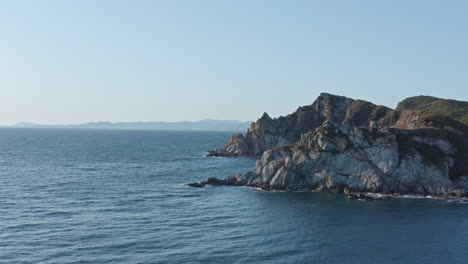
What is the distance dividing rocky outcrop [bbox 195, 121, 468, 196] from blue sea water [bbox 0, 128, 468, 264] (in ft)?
21.9

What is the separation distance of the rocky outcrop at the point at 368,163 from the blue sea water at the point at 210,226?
667cm

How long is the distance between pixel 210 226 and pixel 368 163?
47.9 meters

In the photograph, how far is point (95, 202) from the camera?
272ft

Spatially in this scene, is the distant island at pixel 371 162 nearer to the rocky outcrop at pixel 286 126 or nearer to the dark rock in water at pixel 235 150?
the rocky outcrop at pixel 286 126

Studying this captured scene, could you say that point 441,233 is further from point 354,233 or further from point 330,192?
point 330,192

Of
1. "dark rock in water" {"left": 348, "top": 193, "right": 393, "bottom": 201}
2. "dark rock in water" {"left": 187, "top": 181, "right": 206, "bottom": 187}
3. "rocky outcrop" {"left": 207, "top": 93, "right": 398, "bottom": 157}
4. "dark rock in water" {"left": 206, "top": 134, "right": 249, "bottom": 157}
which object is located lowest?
"dark rock in water" {"left": 187, "top": 181, "right": 206, "bottom": 187}

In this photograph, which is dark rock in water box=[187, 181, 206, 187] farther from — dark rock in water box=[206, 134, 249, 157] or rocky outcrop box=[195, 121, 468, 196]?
dark rock in water box=[206, 134, 249, 157]

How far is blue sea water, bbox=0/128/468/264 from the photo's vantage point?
54344mm

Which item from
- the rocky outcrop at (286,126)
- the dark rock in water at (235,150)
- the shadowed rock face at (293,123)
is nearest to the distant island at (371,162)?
the shadowed rock face at (293,123)

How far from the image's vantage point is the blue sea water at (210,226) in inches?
2140

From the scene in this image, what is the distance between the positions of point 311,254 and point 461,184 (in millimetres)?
59639

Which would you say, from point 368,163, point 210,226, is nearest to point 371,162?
point 368,163

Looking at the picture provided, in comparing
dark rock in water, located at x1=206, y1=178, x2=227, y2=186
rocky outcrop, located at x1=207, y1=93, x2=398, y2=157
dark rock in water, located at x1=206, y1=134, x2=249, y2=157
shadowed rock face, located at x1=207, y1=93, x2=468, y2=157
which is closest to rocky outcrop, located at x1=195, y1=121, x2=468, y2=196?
dark rock in water, located at x1=206, y1=178, x2=227, y2=186

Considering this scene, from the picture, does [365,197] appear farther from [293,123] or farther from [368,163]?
[293,123]
